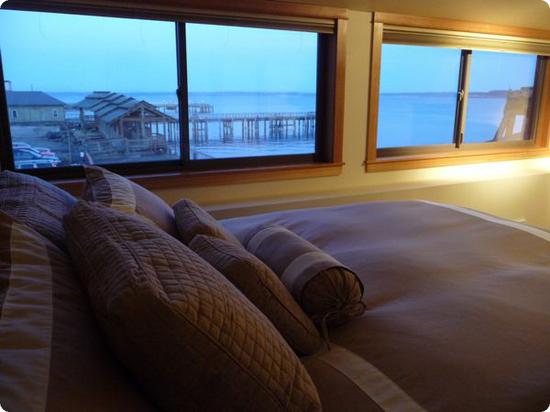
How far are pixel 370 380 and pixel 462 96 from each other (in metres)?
3.32

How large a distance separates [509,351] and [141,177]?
6.78 feet

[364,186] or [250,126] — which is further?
[364,186]

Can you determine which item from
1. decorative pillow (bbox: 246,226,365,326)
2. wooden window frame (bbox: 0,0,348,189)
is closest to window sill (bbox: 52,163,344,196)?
wooden window frame (bbox: 0,0,348,189)

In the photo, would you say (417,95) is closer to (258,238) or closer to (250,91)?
(250,91)

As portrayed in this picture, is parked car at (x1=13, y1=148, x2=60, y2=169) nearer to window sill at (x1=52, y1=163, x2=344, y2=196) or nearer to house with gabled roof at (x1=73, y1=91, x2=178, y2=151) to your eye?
window sill at (x1=52, y1=163, x2=344, y2=196)

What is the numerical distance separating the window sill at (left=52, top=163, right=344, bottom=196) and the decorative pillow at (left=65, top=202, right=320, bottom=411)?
69.9 inches

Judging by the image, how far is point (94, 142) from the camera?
2.54 meters

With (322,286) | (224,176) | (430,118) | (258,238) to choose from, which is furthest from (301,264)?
(430,118)

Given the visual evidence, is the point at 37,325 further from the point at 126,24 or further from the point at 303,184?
the point at 303,184

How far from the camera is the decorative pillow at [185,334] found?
63 centimetres

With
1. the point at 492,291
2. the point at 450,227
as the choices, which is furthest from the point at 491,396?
the point at 450,227

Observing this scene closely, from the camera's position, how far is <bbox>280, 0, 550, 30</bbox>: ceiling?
2.91 m

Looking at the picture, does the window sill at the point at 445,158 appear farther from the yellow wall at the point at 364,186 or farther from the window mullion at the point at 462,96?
the window mullion at the point at 462,96

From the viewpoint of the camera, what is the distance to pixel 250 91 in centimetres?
290
